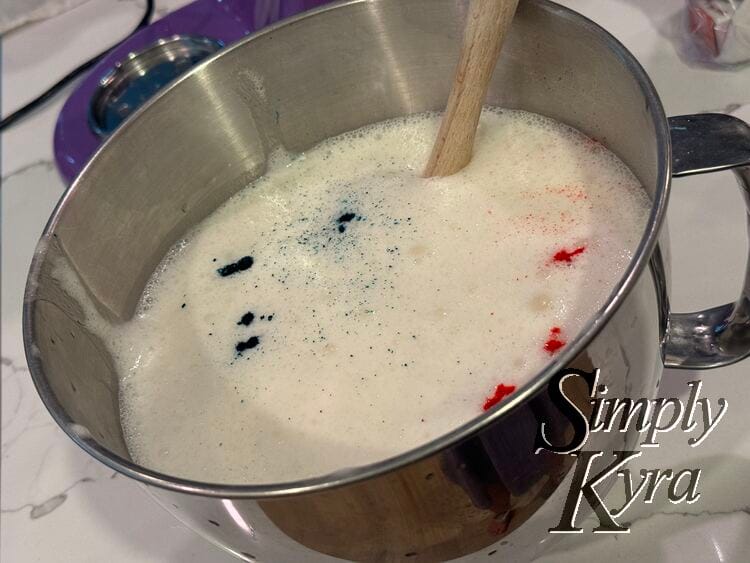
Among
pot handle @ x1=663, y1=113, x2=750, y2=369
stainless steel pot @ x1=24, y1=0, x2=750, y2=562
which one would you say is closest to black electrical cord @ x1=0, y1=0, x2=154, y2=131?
stainless steel pot @ x1=24, y1=0, x2=750, y2=562

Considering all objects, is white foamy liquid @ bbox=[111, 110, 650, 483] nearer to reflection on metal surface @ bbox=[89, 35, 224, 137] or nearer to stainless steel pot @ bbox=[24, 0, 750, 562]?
stainless steel pot @ bbox=[24, 0, 750, 562]

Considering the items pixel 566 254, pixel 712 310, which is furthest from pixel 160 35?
pixel 712 310

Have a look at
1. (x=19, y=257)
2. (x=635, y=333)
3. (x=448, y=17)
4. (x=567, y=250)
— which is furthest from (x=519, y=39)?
(x=19, y=257)

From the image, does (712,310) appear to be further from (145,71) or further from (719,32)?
(145,71)

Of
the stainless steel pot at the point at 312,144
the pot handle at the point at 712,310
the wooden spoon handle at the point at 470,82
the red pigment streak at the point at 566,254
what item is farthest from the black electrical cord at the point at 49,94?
the pot handle at the point at 712,310

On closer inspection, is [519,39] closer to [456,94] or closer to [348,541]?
[456,94]

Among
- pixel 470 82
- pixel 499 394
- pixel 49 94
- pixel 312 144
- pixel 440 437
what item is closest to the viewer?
pixel 440 437
